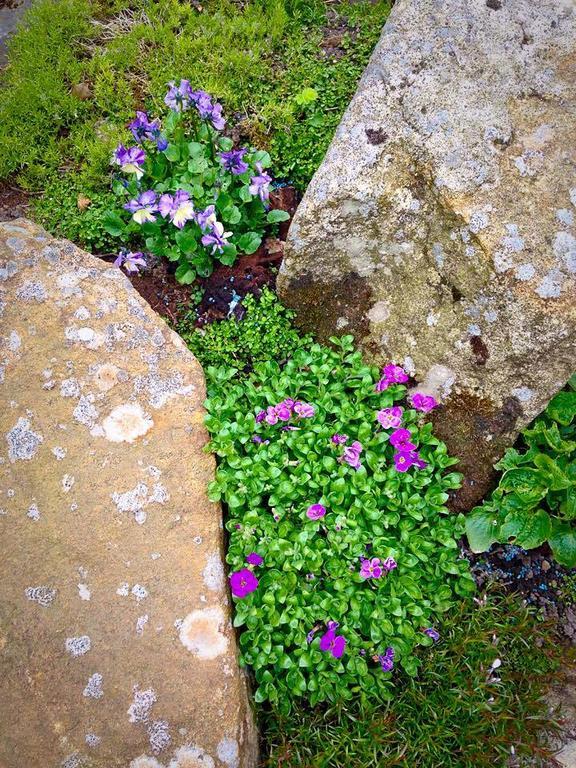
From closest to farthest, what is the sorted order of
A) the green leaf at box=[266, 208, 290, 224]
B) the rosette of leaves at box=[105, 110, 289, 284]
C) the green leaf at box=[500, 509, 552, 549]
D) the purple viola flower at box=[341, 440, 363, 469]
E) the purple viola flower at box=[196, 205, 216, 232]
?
the purple viola flower at box=[341, 440, 363, 469], the green leaf at box=[500, 509, 552, 549], the purple viola flower at box=[196, 205, 216, 232], the rosette of leaves at box=[105, 110, 289, 284], the green leaf at box=[266, 208, 290, 224]

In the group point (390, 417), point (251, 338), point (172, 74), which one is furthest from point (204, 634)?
point (172, 74)

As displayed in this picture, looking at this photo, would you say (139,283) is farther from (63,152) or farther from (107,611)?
(107,611)

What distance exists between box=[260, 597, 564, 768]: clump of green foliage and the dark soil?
0.18m

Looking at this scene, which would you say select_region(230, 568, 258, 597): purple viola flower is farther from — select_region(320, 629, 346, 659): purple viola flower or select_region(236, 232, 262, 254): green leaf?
select_region(236, 232, 262, 254): green leaf

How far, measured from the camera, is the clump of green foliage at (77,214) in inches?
168

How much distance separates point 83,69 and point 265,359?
287 cm

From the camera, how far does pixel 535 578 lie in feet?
11.9

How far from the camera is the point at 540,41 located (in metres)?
3.56

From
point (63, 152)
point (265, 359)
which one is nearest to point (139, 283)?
point (265, 359)

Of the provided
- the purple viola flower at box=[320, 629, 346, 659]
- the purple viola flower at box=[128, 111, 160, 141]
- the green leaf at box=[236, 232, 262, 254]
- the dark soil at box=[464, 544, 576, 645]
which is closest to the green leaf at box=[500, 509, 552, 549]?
the dark soil at box=[464, 544, 576, 645]

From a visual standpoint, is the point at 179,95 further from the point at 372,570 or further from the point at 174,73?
the point at 372,570

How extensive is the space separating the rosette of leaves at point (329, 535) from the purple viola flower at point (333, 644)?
0.17 ft

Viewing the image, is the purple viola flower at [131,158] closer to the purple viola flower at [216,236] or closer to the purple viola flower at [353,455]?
the purple viola flower at [216,236]

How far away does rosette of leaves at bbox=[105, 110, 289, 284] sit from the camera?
397 cm
